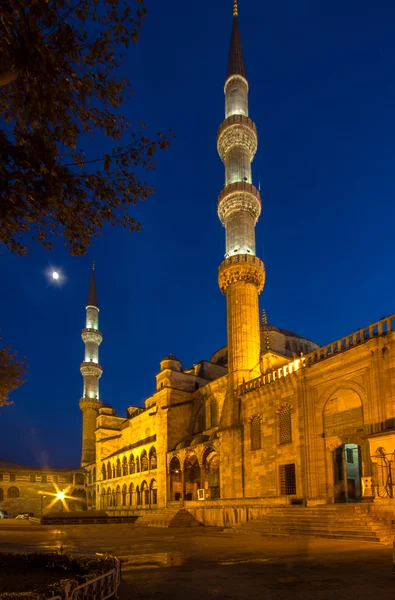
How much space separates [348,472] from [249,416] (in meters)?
6.15

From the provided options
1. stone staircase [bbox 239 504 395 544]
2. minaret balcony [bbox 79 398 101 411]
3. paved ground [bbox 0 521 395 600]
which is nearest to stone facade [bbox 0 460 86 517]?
minaret balcony [bbox 79 398 101 411]

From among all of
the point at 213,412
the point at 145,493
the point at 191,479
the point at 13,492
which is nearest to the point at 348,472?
the point at 213,412

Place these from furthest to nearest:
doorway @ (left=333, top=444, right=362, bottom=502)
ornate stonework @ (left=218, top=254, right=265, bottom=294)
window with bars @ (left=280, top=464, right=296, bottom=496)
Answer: ornate stonework @ (left=218, top=254, right=265, bottom=294) < window with bars @ (left=280, top=464, right=296, bottom=496) < doorway @ (left=333, top=444, right=362, bottom=502)

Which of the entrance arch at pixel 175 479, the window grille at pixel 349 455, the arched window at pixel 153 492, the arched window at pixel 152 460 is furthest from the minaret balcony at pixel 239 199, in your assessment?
the arched window at pixel 153 492

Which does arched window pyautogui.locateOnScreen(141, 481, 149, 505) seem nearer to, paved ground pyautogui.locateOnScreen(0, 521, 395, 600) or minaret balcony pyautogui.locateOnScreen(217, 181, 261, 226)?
minaret balcony pyautogui.locateOnScreen(217, 181, 261, 226)

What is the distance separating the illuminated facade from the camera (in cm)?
2033

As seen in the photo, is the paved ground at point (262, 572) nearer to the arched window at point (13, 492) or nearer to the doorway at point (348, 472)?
the doorway at point (348, 472)

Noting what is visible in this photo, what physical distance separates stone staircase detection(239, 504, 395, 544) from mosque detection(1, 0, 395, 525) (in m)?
0.90

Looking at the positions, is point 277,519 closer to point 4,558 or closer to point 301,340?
point 4,558

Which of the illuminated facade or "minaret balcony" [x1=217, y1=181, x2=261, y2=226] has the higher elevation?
"minaret balcony" [x1=217, y1=181, x2=261, y2=226]

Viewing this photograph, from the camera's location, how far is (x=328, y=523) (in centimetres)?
1736

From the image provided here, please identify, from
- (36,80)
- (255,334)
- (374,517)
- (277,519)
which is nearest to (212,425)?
(255,334)

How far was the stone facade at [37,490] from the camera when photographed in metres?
63.1

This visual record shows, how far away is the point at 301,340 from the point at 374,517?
94.5 feet
